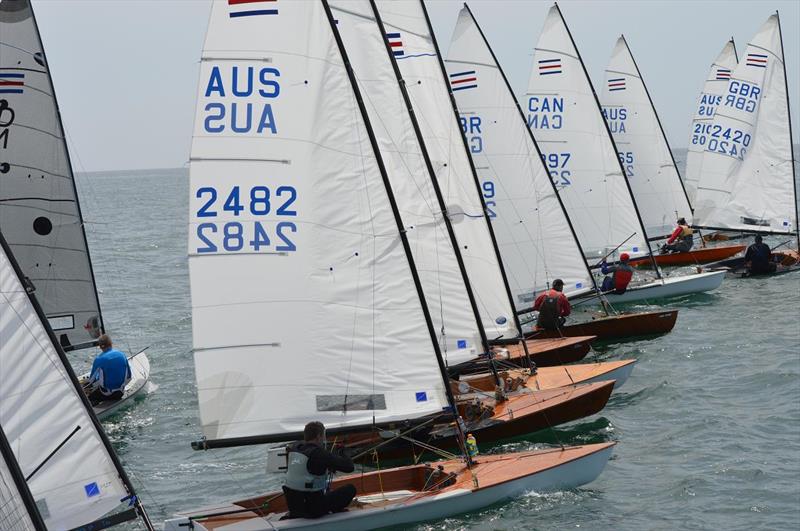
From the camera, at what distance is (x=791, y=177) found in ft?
87.8

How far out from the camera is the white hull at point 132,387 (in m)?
15.2

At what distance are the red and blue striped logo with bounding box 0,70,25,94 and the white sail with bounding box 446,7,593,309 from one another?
7.12 meters

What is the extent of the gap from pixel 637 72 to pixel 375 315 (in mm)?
20297

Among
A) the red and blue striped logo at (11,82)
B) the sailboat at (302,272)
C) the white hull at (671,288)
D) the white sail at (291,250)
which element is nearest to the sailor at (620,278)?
the white hull at (671,288)

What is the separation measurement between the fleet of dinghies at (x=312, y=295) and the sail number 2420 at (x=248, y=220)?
0.02m

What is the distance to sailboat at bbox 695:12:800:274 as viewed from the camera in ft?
89.3

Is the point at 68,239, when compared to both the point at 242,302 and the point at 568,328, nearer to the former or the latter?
the point at 242,302

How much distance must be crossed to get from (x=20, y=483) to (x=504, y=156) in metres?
12.7

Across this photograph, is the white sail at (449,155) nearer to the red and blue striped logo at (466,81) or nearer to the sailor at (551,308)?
the sailor at (551,308)

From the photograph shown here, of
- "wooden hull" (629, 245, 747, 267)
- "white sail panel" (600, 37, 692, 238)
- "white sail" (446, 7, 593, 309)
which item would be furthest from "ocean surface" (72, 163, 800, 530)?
"white sail panel" (600, 37, 692, 238)

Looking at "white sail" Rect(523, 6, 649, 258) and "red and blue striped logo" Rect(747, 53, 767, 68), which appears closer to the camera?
"white sail" Rect(523, 6, 649, 258)

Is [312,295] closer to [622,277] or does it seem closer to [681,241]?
[622,277]

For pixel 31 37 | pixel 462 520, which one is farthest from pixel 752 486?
pixel 31 37

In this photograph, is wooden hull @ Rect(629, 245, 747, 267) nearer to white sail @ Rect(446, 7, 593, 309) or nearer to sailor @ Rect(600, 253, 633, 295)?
sailor @ Rect(600, 253, 633, 295)
